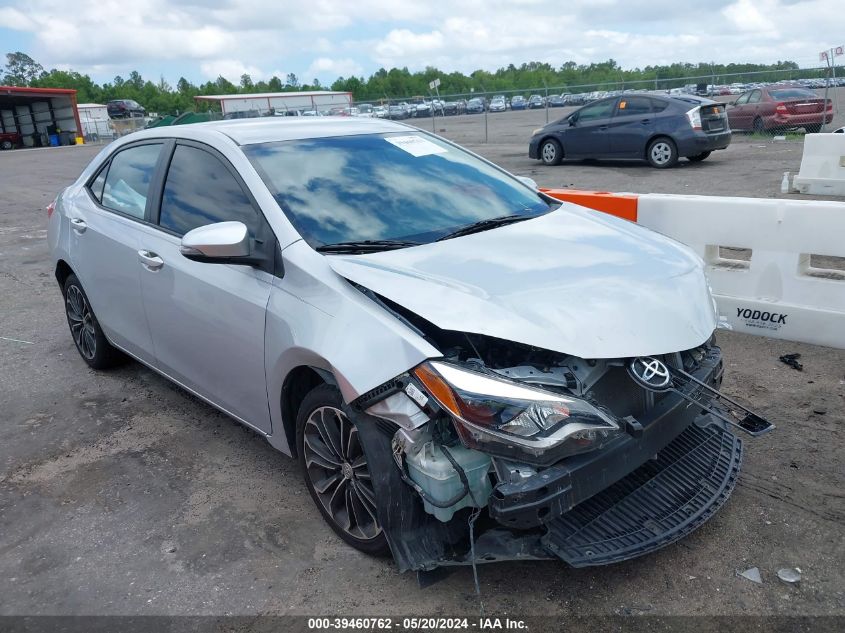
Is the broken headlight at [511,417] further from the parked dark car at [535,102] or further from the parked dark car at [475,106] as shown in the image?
the parked dark car at [475,106]

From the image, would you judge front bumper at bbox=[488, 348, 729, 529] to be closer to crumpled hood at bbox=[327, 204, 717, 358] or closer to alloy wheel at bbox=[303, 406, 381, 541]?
crumpled hood at bbox=[327, 204, 717, 358]

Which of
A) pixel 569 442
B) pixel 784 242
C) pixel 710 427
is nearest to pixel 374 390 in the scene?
pixel 569 442

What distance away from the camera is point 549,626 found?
255cm

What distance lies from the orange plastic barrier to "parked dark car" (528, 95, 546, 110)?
30.3 m

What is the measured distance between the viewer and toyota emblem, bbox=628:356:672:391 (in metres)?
2.59

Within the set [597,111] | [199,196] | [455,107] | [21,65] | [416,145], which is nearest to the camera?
[199,196]

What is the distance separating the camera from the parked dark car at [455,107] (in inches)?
1615

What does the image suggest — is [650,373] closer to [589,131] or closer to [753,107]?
[589,131]

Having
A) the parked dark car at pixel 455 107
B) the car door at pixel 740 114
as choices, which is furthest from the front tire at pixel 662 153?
the parked dark car at pixel 455 107

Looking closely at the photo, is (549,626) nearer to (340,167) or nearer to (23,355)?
(340,167)

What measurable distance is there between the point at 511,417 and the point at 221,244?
1441mm

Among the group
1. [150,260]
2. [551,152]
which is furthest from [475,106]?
[150,260]

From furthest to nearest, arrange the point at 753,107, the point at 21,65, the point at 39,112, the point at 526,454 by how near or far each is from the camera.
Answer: the point at 21,65
the point at 39,112
the point at 753,107
the point at 526,454

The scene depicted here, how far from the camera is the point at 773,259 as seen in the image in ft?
16.5
